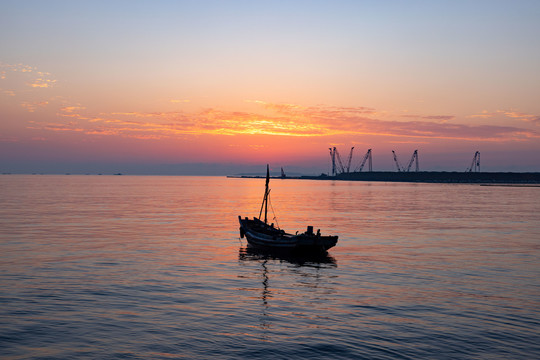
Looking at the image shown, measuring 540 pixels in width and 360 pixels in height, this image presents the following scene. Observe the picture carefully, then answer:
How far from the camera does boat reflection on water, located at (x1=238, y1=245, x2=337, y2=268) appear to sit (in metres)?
40.8

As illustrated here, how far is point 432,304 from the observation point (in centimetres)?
2558

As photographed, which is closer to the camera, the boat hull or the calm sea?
the calm sea

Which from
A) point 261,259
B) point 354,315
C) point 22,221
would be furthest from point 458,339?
point 22,221

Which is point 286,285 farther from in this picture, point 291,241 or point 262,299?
point 291,241

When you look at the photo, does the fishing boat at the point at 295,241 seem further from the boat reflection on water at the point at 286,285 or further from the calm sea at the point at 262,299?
the calm sea at the point at 262,299

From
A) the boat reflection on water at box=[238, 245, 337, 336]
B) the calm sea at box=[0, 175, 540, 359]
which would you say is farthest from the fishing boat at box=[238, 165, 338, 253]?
the calm sea at box=[0, 175, 540, 359]

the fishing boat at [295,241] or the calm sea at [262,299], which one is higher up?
the fishing boat at [295,241]

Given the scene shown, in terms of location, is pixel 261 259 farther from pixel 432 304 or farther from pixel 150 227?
pixel 150 227

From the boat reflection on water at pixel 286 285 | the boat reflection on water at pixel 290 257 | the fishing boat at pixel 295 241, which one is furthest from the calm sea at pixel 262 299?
the fishing boat at pixel 295 241

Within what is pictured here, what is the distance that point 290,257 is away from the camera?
44.2 metres

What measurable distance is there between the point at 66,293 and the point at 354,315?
16.9 m

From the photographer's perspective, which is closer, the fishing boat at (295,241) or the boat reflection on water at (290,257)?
the boat reflection on water at (290,257)

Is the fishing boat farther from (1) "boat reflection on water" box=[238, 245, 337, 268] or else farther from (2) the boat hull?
(1) "boat reflection on water" box=[238, 245, 337, 268]

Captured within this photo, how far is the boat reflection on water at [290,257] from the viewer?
134 ft
